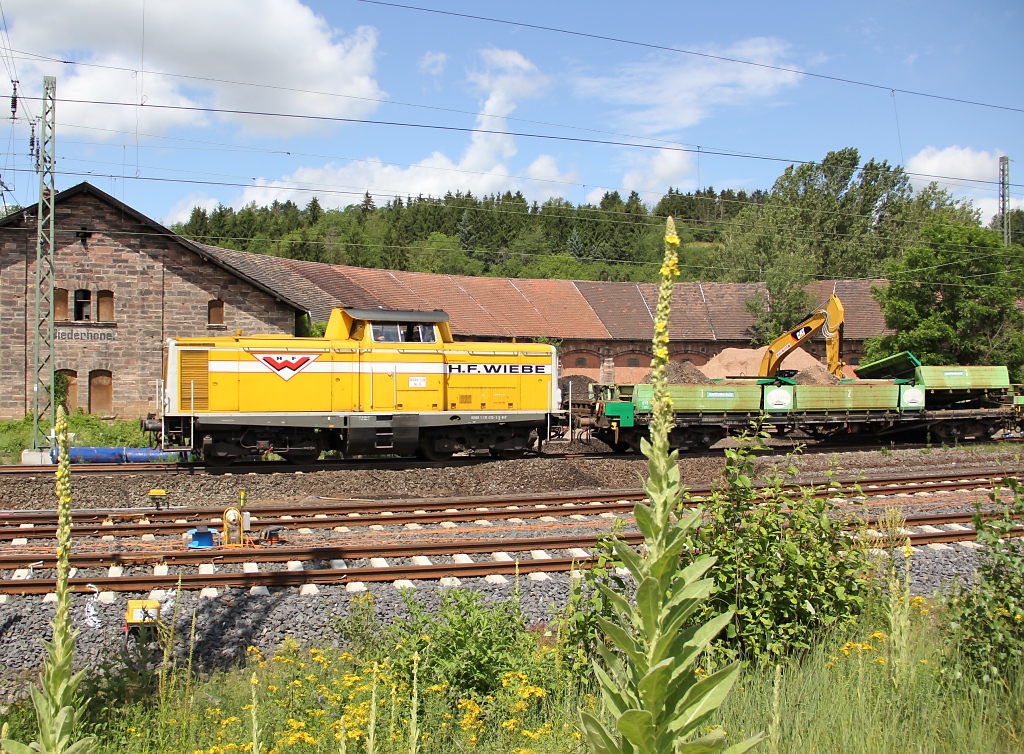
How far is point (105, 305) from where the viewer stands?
24.8 metres

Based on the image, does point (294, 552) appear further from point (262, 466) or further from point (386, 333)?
point (386, 333)

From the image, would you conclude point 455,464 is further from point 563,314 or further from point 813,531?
point 563,314

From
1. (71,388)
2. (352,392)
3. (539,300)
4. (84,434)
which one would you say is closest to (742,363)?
(539,300)

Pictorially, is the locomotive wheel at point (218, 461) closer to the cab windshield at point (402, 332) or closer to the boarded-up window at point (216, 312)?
the cab windshield at point (402, 332)

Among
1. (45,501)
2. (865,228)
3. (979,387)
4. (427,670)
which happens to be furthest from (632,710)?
(865,228)

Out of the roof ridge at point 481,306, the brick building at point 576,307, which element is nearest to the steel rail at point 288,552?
the brick building at point 576,307

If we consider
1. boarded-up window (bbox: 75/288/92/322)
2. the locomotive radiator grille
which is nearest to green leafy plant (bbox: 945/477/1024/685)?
the locomotive radiator grille

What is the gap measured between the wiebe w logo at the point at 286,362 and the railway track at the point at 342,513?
12.7 ft

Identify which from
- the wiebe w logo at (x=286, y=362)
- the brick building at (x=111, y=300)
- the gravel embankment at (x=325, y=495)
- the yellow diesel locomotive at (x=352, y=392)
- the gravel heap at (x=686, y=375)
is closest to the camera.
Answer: the gravel embankment at (x=325, y=495)

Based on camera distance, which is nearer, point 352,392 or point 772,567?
point 772,567

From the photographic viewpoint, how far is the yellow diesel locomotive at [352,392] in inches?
619

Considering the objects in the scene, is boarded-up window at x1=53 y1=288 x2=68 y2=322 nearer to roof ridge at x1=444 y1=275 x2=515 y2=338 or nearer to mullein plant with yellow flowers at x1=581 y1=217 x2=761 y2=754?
roof ridge at x1=444 y1=275 x2=515 y2=338

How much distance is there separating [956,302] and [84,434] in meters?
33.5

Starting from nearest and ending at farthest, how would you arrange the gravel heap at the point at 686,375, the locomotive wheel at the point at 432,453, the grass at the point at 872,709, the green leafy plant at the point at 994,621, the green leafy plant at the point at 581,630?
the grass at the point at 872,709
the green leafy plant at the point at 994,621
the green leafy plant at the point at 581,630
the locomotive wheel at the point at 432,453
the gravel heap at the point at 686,375
